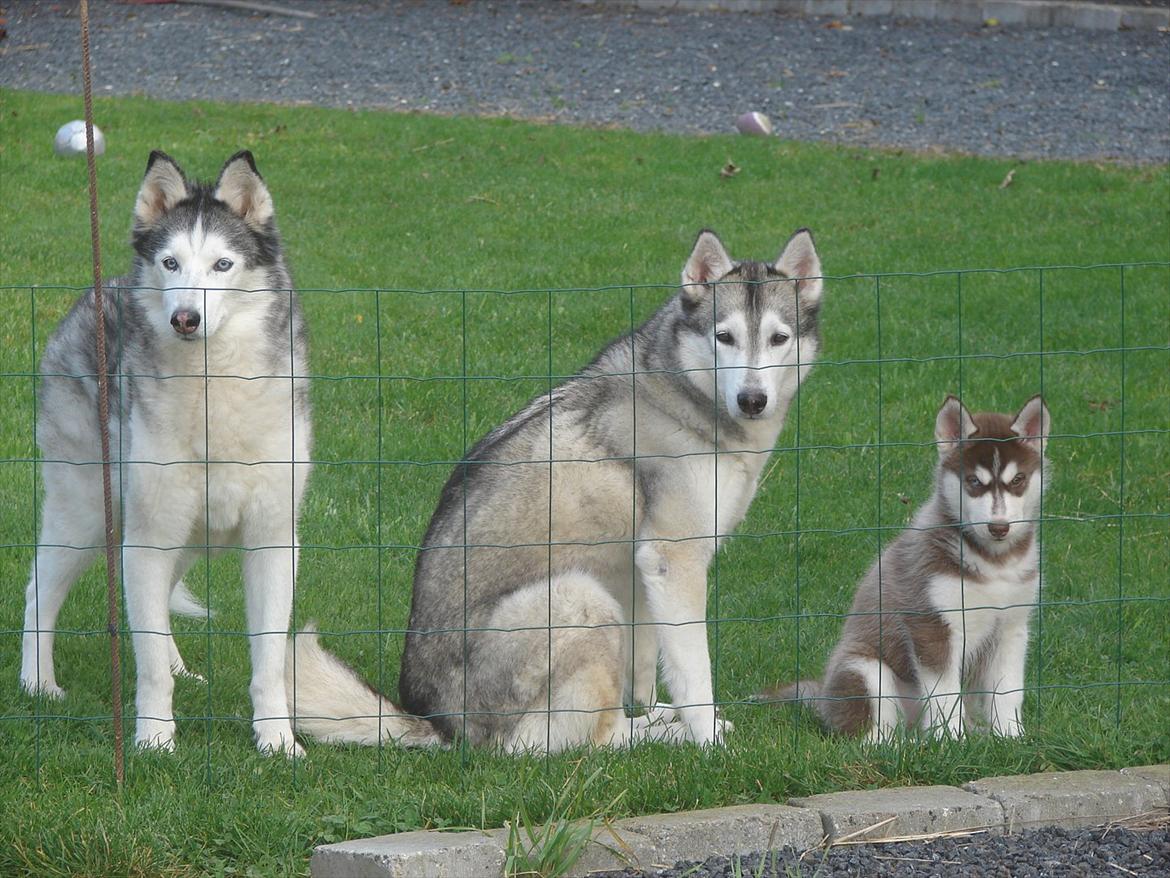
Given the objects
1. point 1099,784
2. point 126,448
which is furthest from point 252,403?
point 1099,784

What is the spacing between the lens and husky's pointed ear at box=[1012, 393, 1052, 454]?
5316 mm

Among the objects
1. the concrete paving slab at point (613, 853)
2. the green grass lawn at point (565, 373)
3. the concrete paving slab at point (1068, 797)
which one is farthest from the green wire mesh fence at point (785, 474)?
the concrete paving slab at point (613, 853)

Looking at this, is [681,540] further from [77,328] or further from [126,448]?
[77,328]

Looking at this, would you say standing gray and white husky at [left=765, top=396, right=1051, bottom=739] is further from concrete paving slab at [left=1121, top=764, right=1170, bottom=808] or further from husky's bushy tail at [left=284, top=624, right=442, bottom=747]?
husky's bushy tail at [left=284, top=624, right=442, bottom=747]

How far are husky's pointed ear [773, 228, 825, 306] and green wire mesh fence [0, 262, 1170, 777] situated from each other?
206mm

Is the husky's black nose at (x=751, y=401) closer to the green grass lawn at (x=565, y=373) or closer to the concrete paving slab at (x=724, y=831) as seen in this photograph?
the green grass lawn at (x=565, y=373)

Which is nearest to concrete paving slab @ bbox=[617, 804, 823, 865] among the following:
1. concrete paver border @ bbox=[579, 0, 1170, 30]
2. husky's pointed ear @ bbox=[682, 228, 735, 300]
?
husky's pointed ear @ bbox=[682, 228, 735, 300]

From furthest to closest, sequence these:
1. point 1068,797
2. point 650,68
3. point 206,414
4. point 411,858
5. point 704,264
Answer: point 650,68, point 704,264, point 206,414, point 1068,797, point 411,858

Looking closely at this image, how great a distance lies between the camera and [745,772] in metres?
4.47

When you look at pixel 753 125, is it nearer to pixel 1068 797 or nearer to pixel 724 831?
pixel 1068 797

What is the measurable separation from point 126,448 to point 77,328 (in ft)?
2.44

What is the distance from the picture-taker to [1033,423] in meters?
5.41

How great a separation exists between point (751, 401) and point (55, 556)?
276 cm

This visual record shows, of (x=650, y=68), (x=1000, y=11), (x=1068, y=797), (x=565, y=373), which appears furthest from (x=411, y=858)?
(x=1000, y=11)
